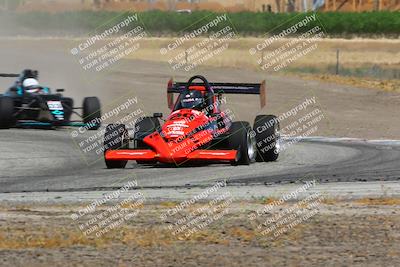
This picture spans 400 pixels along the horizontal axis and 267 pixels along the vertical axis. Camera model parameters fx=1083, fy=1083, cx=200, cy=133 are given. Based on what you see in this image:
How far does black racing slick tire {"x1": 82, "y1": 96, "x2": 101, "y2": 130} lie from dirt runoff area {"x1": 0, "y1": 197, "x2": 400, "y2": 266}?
1328cm

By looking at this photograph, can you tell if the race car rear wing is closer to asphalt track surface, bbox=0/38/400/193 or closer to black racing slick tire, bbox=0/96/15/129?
asphalt track surface, bbox=0/38/400/193

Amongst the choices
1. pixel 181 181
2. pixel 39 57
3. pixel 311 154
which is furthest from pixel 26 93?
Result: pixel 39 57

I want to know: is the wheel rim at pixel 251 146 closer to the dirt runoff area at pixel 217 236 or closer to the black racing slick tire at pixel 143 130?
the black racing slick tire at pixel 143 130

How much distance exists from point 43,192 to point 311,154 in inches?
322

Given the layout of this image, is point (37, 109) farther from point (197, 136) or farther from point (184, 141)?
point (184, 141)

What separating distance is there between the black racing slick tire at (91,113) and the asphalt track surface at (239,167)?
0.77 m

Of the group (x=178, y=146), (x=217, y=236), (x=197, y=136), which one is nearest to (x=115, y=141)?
(x=178, y=146)

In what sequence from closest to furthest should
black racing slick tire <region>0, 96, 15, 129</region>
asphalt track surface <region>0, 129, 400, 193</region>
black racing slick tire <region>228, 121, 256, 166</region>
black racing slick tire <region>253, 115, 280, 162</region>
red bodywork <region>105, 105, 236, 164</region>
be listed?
asphalt track surface <region>0, 129, 400, 193</region> < red bodywork <region>105, 105, 236, 164</region> < black racing slick tire <region>228, 121, 256, 166</region> < black racing slick tire <region>253, 115, 280, 162</region> < black racing slick tire <region>0, 96, 15, 129</region>

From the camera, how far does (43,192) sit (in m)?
16.3

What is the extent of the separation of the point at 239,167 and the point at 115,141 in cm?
231

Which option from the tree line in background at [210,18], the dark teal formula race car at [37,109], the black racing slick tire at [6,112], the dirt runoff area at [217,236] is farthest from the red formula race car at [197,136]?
the tree line in background at [210,18]

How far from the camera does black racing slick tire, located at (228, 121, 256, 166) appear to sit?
19.7 metres

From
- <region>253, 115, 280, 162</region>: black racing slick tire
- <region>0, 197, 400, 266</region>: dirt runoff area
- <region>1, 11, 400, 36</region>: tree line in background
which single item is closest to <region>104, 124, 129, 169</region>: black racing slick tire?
<region>253, 115, 280, 162</region>: black racing slick tire

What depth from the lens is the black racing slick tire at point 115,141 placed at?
19766 millimetres
